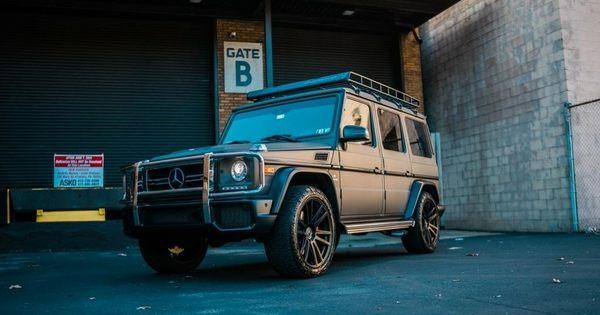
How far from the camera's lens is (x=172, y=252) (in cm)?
690

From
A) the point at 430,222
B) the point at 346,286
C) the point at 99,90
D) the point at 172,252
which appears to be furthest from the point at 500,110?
the point at 346,286

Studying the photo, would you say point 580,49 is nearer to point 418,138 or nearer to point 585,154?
point 585,154

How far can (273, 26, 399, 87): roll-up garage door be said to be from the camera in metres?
14.8

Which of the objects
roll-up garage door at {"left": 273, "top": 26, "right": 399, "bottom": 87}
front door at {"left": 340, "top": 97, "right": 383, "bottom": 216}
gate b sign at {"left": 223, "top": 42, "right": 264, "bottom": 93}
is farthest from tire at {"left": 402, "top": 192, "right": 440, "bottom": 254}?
roll-up garage door at {"left": 273, "top": 26, "right": 399, "bottom": 87}

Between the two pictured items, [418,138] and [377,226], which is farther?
[418,138]

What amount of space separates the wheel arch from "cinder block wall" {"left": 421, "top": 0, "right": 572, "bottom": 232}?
7.74 m

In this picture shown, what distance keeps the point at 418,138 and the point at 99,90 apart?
7634 millimetres

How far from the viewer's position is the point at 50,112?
510 inches

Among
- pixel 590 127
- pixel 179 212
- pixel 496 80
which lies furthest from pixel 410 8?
pixel 179 212

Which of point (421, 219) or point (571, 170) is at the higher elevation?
point (571, 170)

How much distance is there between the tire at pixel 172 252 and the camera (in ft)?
21.9

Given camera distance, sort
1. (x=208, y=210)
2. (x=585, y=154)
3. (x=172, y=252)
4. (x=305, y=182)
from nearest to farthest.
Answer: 1. (x=208, y=210)
2. (x=305, y=182)
3. (x=172, y=252)
4. (x=585, y=154)

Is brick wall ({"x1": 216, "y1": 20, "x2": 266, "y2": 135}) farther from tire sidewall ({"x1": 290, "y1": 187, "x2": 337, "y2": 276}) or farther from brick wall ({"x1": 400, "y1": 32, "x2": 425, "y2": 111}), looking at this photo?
tire sidewall ({"x1": 290, "y1": 187, "x2": 337, "y2": 276})

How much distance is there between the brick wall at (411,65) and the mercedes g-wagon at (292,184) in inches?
295
